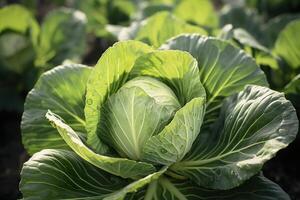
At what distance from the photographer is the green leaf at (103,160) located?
182cm

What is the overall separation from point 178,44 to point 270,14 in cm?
217

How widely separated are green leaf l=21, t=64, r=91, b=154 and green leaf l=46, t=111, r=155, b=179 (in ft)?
1.07

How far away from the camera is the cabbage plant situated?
6.14 ft

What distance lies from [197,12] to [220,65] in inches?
58.9

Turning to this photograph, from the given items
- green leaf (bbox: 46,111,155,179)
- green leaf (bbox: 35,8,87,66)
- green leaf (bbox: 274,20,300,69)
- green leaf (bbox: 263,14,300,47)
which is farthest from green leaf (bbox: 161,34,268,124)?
green leaf (bbox: 35,8,87,66)

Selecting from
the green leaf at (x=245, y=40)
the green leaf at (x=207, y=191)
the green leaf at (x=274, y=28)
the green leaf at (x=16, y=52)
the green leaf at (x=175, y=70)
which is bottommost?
the green leaf at (x=207, y=191)

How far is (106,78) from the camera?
77.1 inches

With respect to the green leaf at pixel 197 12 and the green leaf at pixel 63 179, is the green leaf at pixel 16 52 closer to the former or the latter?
the green leaf at pixel 197 12

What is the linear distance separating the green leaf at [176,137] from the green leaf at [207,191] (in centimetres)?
14

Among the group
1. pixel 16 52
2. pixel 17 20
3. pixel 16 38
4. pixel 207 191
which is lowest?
pixel 207 191

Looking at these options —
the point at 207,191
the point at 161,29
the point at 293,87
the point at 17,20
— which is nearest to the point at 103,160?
the point at 207,191

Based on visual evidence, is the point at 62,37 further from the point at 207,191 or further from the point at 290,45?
the point at 207,191

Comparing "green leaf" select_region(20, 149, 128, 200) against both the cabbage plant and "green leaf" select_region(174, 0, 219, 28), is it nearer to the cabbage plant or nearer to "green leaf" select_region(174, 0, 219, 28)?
the cabbage plant

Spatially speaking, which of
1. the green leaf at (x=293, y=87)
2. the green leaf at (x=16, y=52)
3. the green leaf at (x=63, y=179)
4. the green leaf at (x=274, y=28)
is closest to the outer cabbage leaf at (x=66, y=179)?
the green leaf at (x=63, y=179)
